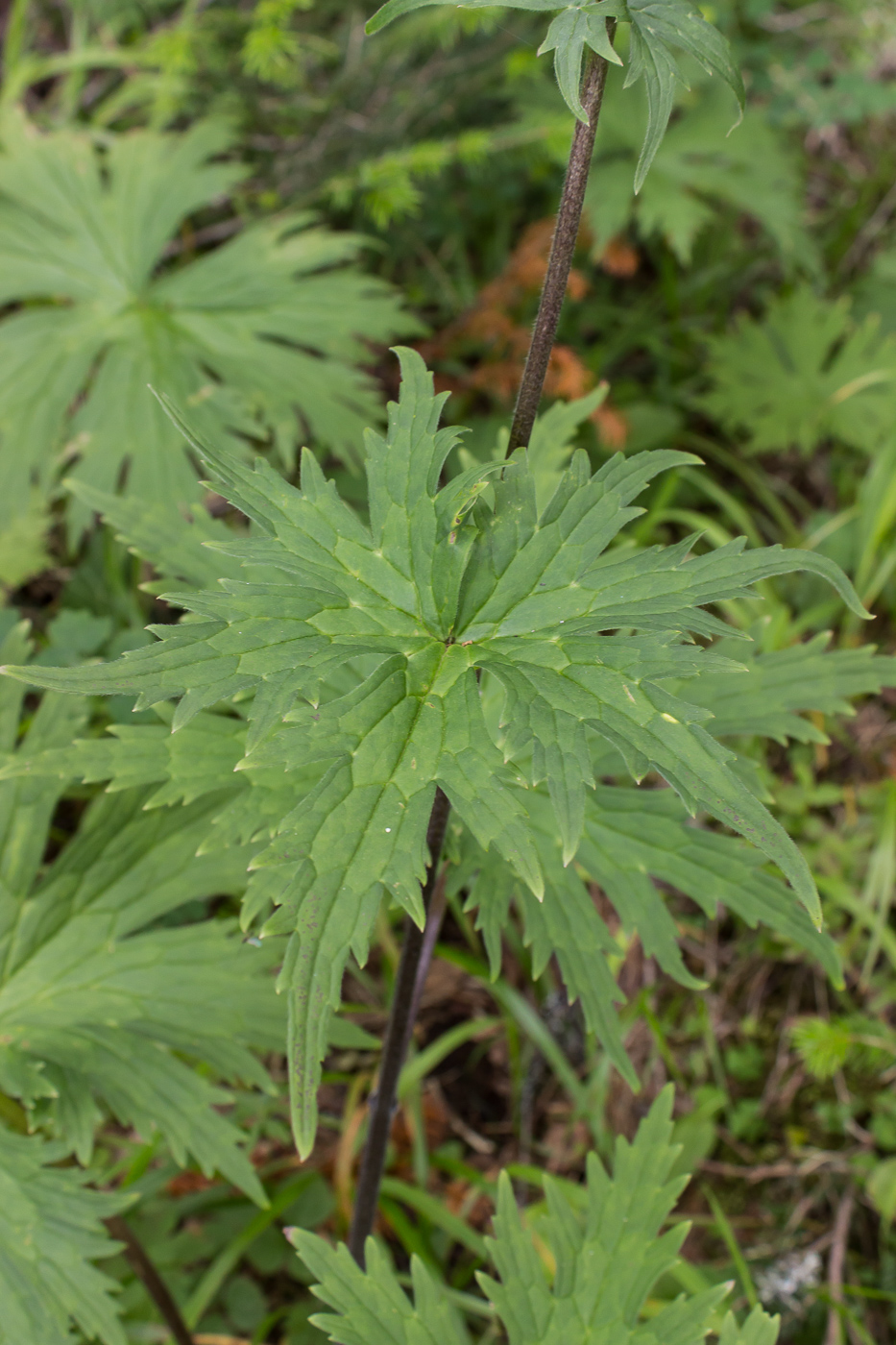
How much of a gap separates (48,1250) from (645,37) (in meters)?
1.91

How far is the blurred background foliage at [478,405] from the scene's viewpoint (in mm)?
2482

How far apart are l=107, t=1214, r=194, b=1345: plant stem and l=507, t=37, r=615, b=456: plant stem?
1.60 meters

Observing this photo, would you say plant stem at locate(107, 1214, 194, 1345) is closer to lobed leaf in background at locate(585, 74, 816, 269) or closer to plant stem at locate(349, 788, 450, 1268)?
plant stem at locate(349, 788, 450, 1268)

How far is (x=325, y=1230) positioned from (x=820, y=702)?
1.81 m

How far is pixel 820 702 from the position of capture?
1.72 meters

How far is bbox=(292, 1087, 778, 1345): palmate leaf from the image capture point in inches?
59.9

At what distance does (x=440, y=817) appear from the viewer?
1415 millimetres

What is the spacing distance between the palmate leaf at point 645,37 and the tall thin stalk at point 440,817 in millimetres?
71

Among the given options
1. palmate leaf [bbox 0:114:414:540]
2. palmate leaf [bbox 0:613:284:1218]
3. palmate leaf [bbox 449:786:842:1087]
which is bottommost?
palmate leaf [bbox 0:613:284:1218]

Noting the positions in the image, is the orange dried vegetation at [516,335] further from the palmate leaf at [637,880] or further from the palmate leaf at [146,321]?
the palmate leaf at [637,880]

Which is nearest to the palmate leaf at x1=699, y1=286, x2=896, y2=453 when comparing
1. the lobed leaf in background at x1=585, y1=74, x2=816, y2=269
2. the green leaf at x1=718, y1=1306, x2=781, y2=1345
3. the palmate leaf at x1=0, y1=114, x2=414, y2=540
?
the lobed leaf in background at x1=585, y1=74, x2=816, y2=269

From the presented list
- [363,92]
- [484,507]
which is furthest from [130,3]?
[484,507]

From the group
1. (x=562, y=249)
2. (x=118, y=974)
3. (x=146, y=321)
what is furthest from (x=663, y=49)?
(x=146, y=321)

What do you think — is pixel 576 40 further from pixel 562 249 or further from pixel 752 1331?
pixel 752 1331
